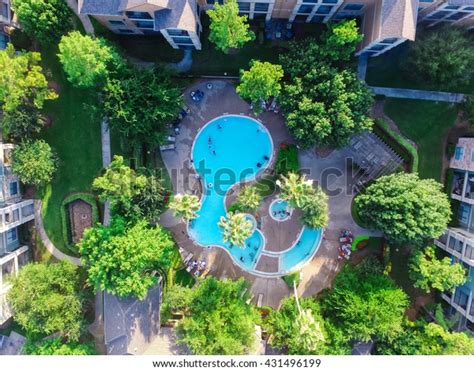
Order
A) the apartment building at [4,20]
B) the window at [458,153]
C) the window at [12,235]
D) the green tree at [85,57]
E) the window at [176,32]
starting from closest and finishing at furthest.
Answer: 1. the green tree at [85,57]
2. the window at [176,32]
3. the apartment building at [4,20]
4. the window at [458,153]
5. the window at [12,235]

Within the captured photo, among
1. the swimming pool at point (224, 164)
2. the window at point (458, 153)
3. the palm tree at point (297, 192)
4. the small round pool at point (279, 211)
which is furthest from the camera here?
the small round pool at point (279, 211)

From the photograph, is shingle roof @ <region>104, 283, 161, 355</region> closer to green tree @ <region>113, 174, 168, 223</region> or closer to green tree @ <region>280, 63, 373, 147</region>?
green tree @ <region>113, 174, 168, 223</region>

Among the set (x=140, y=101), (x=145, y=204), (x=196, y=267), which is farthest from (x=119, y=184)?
(x=196, y=267)

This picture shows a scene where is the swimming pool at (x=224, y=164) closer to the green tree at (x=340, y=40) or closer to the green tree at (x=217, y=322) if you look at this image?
the green tree at (x=217, y=322)

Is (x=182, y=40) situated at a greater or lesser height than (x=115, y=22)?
lesser

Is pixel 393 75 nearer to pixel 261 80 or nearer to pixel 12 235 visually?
pixel 261 80

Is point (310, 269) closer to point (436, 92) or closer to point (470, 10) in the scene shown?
point (436, 92)

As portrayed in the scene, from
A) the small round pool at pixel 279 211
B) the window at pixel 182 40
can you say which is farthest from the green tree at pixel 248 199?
the window at pixel 182 40
